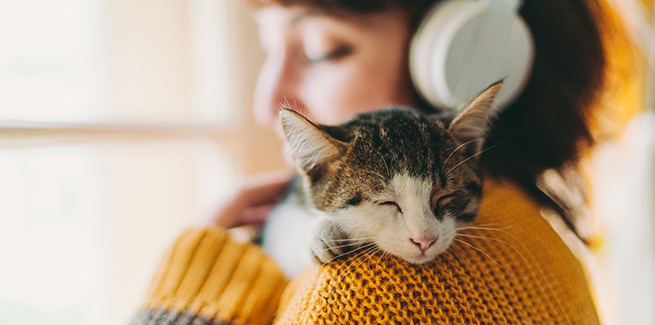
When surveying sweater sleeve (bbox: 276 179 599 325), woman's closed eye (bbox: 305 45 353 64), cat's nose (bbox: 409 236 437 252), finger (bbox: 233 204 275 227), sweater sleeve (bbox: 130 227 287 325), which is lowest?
finger (bbox: 233 204 275 227)

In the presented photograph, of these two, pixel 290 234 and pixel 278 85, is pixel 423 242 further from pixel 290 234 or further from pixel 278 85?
pixel 278 85

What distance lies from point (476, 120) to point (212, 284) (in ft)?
1.68

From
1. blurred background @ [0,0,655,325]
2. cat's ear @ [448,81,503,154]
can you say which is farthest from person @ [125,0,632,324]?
blurred background @ [0,0,655,325]

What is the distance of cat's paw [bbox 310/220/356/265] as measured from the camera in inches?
20.2

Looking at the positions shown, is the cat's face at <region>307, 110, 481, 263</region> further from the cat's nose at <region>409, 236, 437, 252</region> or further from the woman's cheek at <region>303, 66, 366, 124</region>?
the woman's cheek at <region>303, 66, 366, 124</region>

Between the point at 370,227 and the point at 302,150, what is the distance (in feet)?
0.55

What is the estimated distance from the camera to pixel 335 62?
2.81 feet

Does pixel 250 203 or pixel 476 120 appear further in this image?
pixel 250 203

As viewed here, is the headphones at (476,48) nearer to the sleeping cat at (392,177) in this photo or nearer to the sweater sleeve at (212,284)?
the sleeping cat at (392,177)

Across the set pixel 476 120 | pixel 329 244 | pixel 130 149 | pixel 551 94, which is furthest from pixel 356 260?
pixel 130 149

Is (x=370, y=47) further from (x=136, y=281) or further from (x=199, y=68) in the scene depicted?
(x=136, y=281)

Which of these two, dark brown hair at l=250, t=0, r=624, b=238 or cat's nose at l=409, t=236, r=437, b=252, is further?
dark brown hair at l=250, t=0, r=624, b=238

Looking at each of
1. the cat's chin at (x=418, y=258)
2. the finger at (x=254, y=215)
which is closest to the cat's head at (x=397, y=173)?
the cat's chin at (x=418, y=258)

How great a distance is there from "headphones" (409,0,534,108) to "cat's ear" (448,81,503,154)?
4 cm
